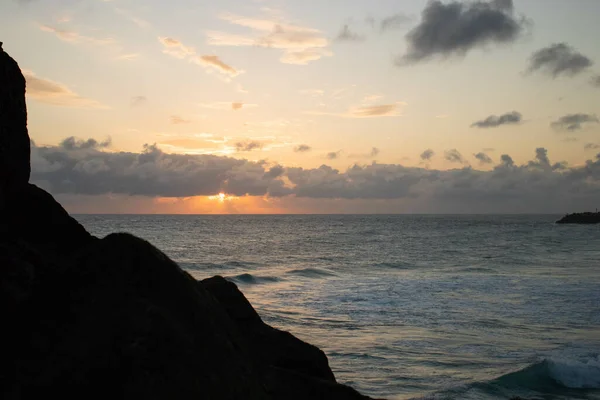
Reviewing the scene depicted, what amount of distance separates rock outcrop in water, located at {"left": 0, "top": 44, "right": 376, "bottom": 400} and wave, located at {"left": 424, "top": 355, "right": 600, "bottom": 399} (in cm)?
728

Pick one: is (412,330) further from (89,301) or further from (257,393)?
(89,301)

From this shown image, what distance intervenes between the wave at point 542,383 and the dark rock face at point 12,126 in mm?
9758

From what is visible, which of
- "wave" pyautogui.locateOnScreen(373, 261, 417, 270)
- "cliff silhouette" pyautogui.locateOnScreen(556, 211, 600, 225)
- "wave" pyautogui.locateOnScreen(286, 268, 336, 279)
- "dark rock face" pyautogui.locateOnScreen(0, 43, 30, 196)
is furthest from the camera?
"cliff silhouette" pyautogui.locateOnScreen(556, 211, 600, 225)

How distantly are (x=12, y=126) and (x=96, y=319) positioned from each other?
2.65 meters

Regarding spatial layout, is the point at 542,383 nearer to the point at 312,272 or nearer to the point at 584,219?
the point at 312,272

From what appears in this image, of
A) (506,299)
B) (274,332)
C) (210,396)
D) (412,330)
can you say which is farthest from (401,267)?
(210,396)

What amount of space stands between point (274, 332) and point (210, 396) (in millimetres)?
2847

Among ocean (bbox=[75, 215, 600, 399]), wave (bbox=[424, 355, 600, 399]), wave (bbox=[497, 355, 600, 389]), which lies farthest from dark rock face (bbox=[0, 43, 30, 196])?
wave (bbox=[497, 355, 600, 389])

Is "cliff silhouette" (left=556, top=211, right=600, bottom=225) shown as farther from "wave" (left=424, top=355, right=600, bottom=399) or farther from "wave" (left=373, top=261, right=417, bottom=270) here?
"wave" (left=424, top=355, right=600, bottom=399)

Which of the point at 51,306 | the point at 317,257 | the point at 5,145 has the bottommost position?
the point at 317,257

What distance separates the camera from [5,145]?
6.14m

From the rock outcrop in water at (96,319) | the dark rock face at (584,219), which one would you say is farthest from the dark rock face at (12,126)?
the dark rock face at (584,219)

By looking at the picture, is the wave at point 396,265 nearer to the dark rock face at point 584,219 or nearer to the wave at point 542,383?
the wave at point 542,383

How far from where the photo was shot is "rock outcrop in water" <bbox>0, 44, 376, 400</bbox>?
4.91 m
